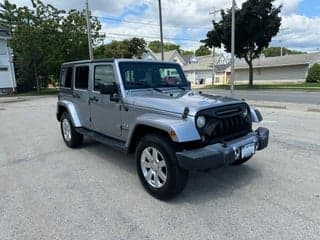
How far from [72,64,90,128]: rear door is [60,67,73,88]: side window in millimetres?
322

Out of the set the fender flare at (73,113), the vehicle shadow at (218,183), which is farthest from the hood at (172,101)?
the fender flare at (73,113)

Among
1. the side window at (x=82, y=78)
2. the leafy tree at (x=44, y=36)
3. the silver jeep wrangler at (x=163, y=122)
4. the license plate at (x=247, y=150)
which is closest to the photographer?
the silver jeep wrangler at (x=163, y=122)

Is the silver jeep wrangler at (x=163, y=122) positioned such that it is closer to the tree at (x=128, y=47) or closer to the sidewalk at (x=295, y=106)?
the sidewalk at (x=295, y=106)

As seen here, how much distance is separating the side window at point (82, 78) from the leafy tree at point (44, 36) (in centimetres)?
2576

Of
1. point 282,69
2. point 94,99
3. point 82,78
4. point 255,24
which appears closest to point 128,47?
point 282,69

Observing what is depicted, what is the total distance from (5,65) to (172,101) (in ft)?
112

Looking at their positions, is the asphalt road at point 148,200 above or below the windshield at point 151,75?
below

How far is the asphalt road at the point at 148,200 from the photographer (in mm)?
3238

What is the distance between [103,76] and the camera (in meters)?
5.28

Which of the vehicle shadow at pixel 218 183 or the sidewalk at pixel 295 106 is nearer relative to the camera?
the vehicle shadow at pixel 218 183

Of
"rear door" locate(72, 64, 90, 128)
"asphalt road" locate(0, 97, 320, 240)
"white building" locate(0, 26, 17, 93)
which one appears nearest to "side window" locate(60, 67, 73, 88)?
"rear door" locate(72, 64, 90, 128)

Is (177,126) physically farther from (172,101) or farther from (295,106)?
(295,106)

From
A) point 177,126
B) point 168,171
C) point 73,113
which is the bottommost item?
point 168,171

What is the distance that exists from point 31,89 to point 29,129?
2922 centimetres
